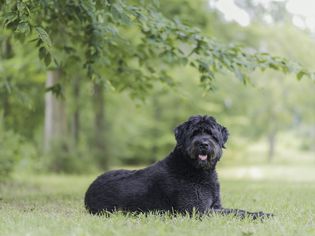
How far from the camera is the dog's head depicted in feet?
20.8

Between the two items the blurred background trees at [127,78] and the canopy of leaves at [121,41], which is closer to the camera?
the canopy of leaves at [121,41]

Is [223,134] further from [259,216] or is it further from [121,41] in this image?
[121,41]

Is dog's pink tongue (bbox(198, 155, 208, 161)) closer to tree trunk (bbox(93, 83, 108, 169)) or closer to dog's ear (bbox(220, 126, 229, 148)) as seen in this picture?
dog's ear (bbox(220, 126, 229, 148))

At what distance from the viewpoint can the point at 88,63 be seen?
8906 mm

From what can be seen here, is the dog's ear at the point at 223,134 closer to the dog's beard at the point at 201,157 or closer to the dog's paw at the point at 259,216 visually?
the dog's beard at the point at 201,157

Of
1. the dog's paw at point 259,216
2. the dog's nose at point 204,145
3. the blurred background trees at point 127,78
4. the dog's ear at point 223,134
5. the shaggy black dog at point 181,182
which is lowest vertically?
the dog's paw at point 259,216

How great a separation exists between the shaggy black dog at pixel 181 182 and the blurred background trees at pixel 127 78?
1.99m

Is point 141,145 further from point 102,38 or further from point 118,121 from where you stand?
point 102,38

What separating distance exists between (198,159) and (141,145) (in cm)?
2946

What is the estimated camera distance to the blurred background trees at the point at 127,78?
350 inches

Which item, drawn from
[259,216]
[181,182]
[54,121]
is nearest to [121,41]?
[181,182]

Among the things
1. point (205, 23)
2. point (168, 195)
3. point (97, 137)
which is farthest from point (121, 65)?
point (97, 137)

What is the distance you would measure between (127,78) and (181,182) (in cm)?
437

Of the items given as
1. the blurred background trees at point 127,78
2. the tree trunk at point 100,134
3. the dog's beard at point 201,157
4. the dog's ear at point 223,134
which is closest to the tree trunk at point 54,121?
the blurred background trees at point 127,78
